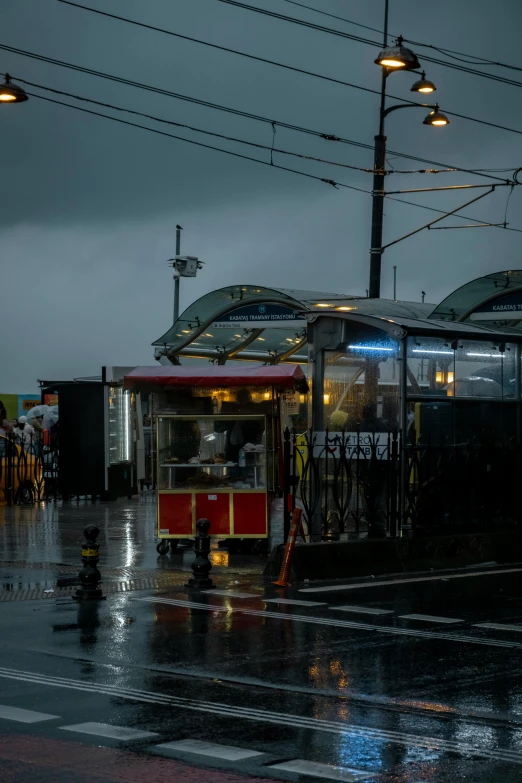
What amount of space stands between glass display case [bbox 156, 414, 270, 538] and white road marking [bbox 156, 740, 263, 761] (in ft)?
35.1

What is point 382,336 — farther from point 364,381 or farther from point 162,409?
point 162,409

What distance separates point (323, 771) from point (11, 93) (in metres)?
13.3

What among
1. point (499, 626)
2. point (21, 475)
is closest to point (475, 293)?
point (21, 475)

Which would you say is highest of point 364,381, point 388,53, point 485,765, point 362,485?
point 388,53

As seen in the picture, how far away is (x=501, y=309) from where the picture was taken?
26203 millimetres

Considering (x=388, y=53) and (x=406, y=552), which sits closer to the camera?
(x=406, y=552)

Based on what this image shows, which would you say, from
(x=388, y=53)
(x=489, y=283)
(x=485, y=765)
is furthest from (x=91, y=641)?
(x=489, y=283)

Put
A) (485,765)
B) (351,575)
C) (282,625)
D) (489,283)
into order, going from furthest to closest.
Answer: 1. (489,283)
2. (351,575)
3. (282,625)
4. (485,765)

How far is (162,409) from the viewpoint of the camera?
18.5m

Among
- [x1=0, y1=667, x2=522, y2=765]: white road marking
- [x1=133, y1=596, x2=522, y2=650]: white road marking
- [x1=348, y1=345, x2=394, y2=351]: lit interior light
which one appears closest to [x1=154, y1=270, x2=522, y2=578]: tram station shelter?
[x1=348, y1=345, x2=394, y2=351]: lit interior light

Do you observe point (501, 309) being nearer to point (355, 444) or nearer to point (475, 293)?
point (475, 293)

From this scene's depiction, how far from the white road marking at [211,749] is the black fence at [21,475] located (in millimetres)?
19943

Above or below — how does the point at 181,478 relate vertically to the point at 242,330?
below

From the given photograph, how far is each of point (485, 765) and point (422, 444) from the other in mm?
10410
